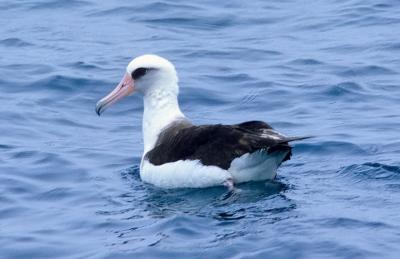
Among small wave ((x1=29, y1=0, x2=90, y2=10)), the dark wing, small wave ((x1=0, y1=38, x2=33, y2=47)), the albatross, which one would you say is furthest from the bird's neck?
small wave ((x1=29, y1=0, x2=90, y2=10))

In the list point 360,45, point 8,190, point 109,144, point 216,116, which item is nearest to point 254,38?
A: point 360,45

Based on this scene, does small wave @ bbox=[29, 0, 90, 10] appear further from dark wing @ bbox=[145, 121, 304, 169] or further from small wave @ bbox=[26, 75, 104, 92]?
dark wing @ bbox=[145, 121, 304, 169]

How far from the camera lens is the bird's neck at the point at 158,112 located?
567 inches

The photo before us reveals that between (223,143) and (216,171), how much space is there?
1.02 feet

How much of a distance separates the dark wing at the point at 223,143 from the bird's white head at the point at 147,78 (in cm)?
130

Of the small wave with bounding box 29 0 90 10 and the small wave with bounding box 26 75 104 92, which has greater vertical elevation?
the small wave with bounding box 29 0 90 10

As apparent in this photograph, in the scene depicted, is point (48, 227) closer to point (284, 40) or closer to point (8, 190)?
point (8, 190)

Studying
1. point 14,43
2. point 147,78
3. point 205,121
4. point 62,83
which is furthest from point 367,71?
point 14,43

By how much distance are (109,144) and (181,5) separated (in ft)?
24.4

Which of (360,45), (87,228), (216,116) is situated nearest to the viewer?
(87,228)

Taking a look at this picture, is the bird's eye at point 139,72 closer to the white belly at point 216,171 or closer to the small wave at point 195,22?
the white belly at point 216,171

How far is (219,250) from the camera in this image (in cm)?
1090

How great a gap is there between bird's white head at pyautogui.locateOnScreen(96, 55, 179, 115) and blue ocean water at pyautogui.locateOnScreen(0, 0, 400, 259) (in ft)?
2.41

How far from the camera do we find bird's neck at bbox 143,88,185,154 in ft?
47.2
